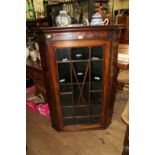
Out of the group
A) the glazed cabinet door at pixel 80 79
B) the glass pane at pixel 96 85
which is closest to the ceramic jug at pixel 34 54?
the glazed cabinet door at pixel 80 79

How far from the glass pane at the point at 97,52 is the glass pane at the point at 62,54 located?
23cm

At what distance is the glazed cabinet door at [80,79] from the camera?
5.64 ft

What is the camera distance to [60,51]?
172cm

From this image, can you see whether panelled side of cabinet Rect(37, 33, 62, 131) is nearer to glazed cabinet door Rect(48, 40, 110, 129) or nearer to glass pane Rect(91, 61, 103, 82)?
glazed cabinet door Rect(48, 40, 110, 129)

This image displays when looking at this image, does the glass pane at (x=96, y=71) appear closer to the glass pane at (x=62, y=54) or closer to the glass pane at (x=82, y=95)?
the glass pane at (x=82, y=95)

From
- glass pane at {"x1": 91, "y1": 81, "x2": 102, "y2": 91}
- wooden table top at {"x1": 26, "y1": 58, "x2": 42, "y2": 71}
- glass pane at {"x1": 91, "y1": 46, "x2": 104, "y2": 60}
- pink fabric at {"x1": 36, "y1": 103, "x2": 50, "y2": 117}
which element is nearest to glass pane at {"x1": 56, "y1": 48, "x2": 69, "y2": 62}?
glass pane at {"x1": 91, "y1": 46, "x2": 104, "y2": 60}

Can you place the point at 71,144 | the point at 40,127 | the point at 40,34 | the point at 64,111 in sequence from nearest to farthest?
the point at 40,34
the point at 71,144
the point at 64,111
the point at 40,127

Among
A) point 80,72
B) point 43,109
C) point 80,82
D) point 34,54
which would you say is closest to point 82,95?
point 80,82

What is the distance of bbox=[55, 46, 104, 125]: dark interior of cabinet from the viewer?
1747 millimetres
